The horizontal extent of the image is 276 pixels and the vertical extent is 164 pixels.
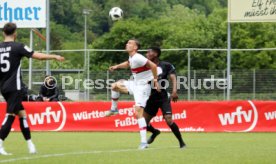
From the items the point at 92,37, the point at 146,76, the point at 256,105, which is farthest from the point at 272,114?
the point at 92,37

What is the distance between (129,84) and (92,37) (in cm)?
11581

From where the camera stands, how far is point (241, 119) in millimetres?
23219

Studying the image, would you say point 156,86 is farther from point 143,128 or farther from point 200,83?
point 200,83

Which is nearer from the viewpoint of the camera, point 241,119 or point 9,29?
point 9,29

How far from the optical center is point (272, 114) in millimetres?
23047

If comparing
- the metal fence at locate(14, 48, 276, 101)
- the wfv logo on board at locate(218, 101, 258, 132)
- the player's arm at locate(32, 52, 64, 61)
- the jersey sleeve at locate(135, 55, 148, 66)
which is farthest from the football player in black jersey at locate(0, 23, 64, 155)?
the metal fence at locate(14, 48, 276, 101)

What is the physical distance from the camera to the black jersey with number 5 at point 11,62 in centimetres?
1230

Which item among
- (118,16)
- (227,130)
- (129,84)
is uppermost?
(118,16)

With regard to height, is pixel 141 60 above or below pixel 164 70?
above

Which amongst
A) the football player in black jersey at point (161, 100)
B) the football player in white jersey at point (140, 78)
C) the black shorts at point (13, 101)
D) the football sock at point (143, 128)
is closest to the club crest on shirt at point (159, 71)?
the football player in black jersey at point (161, 100)

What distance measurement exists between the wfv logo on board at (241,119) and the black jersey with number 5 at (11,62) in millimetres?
11906

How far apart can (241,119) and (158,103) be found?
26.9 ft

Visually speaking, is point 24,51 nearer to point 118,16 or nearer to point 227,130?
point 227,130

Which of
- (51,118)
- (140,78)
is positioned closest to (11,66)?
(140,78)
